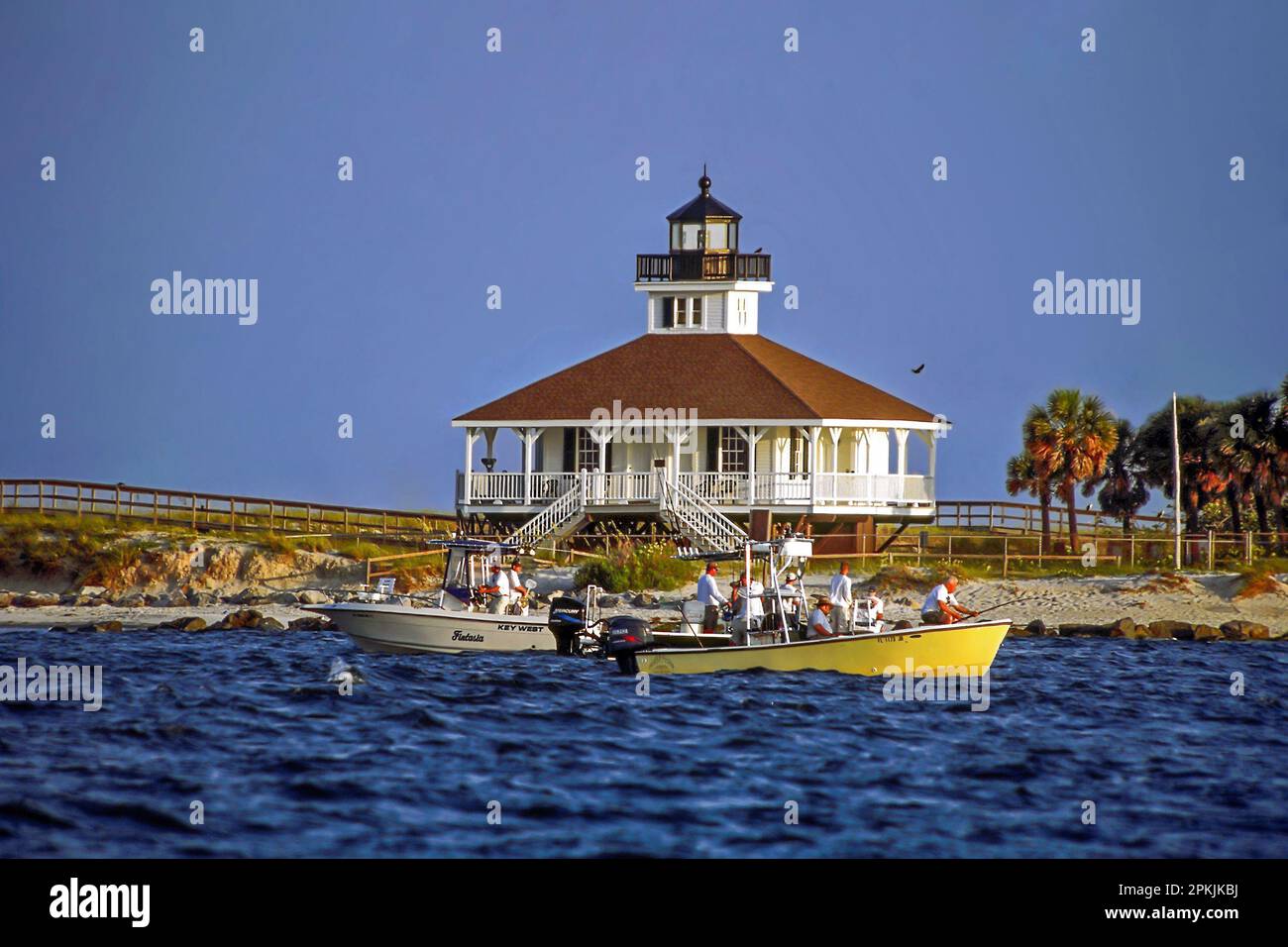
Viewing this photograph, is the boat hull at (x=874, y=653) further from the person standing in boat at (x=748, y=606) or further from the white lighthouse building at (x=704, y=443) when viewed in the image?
the white lighthouse building at (x=704, y=443)

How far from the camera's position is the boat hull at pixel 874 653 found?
1168 inches

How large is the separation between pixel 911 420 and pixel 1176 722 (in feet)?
83.7

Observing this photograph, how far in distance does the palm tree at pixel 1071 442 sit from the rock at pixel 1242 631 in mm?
11590

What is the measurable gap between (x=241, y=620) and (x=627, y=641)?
1594 cm

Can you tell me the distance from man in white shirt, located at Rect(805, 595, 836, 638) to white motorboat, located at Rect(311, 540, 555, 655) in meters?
5.75

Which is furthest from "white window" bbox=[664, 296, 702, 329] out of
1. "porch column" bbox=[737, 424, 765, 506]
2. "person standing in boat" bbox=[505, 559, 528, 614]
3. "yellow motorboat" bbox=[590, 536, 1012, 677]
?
"yellow motorboat" bbox=[590, 536, 1012, 677]

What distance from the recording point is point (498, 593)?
3484cm

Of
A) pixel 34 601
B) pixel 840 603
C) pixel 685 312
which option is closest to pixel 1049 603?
pixel 840 603

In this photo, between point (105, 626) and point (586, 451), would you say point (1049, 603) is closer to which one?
point (586, 451)

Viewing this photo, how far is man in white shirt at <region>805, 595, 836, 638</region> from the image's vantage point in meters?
30.1

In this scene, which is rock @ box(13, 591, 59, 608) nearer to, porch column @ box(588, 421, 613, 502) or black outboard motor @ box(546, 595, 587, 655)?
porch column @ box(588, 421, 613, 502)
